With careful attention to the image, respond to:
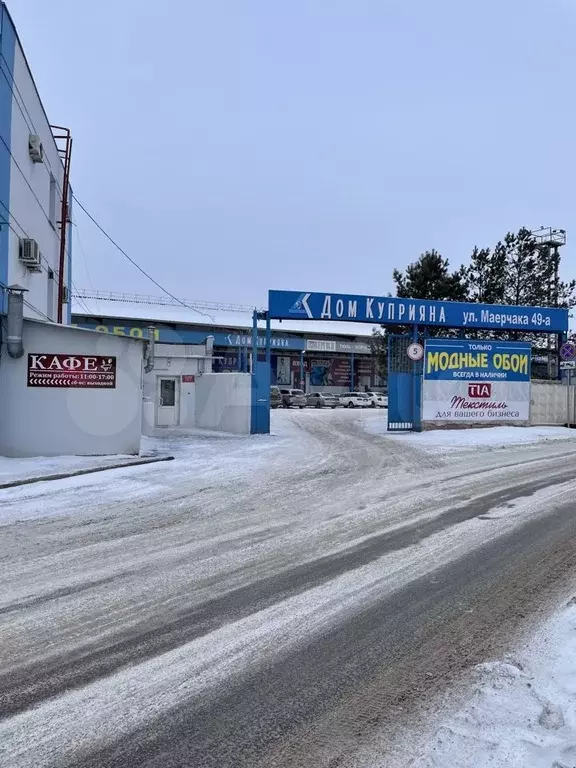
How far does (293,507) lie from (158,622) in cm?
459

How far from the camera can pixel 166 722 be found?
329 centimetres

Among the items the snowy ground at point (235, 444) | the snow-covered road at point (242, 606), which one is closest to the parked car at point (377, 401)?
the snowy ground at point (235, 444)

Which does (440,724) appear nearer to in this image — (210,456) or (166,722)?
(166,722)

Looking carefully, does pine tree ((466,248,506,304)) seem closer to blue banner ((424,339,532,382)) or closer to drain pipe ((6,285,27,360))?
blue banner ((424,339,532,382))

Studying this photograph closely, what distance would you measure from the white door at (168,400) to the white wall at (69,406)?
1046 cm

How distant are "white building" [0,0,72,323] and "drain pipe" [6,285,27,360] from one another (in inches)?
15.0

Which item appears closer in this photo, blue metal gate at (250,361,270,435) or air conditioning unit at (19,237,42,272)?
air conditioning unit at (19,237,42,272)

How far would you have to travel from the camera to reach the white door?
82.5ft

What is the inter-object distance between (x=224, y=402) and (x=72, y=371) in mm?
9312

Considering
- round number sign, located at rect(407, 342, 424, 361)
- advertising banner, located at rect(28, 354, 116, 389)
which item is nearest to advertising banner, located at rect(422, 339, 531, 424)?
round number sign, located at rect(407, 342, 424, 361)

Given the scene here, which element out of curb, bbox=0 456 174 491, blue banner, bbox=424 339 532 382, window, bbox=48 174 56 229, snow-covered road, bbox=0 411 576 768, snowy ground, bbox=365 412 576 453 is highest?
window, bbox=48 174 56 229

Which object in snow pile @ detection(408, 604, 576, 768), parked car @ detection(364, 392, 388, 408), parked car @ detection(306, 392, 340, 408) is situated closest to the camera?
snow pile @ detection(408, 604, 576, 768)

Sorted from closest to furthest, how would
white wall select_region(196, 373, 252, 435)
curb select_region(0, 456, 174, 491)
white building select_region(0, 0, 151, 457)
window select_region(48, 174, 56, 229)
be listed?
curb select_region(0, 456, 174, 491)
white building select_region(0, 0, 151, 457)
window select_region(48, 174, 56, 229)
white wall select_region(196, 373, 252, 435)

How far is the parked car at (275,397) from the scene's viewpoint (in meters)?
46.7
